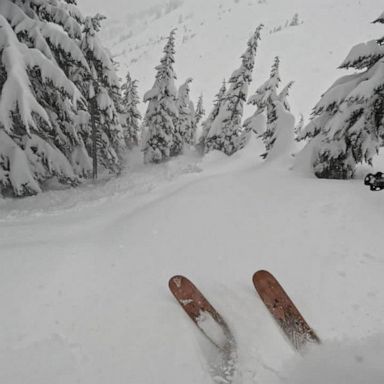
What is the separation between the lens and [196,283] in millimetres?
5535

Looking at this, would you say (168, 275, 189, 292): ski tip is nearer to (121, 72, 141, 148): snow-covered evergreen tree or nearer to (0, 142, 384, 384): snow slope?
(0, 142, 384, 384): snow slope

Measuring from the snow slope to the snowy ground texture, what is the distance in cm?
2

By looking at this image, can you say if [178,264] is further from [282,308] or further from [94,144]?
[94,144]

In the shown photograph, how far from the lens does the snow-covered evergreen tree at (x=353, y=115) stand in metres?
8.62

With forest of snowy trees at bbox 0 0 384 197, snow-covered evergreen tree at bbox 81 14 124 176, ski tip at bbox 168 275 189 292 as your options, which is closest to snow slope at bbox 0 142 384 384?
ski tip at bbox 168 275 189 292

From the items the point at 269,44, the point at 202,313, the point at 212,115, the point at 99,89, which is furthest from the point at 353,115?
the point at 269,44

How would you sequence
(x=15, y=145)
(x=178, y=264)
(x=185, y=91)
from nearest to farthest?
(x=178, y=264) < (x=15, y=145) < (x=185, y=91)

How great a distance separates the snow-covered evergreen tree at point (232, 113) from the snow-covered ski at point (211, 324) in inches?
1004

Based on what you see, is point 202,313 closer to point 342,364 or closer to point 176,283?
point 176,283

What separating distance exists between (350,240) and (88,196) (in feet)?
41.9

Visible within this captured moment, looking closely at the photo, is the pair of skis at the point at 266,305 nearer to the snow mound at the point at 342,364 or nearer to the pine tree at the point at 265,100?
the snow mound at the point at 342,364

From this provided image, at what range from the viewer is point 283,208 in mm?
7703

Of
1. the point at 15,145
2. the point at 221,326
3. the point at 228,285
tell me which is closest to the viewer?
the point at 221,326

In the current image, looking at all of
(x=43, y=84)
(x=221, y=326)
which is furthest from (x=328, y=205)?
(x=43, y=84)
